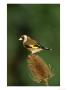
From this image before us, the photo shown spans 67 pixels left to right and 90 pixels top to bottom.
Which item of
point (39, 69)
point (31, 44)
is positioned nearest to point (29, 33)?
point (31, 44)

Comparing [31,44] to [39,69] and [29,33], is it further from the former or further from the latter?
[39,69]

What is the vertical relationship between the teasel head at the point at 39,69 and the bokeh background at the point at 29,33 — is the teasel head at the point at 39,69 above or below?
below

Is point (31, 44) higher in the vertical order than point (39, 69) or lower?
higher

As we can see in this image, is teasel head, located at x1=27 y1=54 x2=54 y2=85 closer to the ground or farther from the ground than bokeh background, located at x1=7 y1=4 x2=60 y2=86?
closer to the ground

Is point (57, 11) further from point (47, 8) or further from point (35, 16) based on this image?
point (35, 16)
